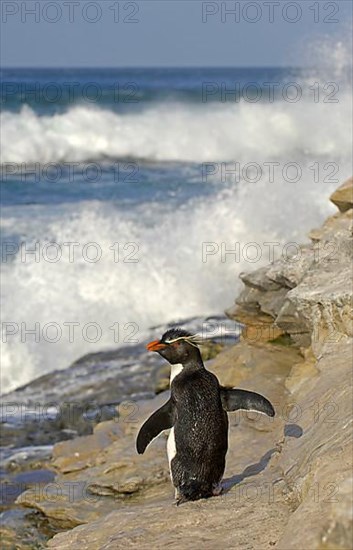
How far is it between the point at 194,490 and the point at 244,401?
1.75 ft

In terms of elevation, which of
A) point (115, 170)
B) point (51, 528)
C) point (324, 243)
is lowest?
point (51, 528)

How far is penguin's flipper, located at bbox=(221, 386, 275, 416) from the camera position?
213 inches

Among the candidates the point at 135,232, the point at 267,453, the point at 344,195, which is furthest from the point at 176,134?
the point at 267,453

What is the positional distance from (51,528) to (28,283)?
22.8 ft

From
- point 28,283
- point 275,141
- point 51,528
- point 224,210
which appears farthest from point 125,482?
point 275,141

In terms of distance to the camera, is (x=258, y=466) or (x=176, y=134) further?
(x=176, y=134)

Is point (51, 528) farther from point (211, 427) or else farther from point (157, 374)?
point (157, 374)

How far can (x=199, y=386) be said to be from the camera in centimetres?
543

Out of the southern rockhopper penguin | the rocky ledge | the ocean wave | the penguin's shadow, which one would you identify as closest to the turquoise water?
Answer: the ocean wave

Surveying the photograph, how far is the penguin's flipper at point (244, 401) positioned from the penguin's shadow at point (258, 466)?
→ 27 centimetres

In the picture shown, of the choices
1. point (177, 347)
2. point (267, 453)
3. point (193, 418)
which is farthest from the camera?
point (267, 453)

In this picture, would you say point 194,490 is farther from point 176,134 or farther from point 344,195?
point 176,134

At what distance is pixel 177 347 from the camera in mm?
5461

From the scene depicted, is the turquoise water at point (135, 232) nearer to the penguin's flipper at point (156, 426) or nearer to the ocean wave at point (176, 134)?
the ocean wave at point (176, 134)
